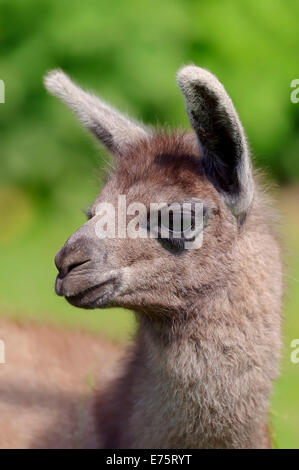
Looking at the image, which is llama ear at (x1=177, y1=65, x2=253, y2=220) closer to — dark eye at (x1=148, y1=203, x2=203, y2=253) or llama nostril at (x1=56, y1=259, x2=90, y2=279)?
dark eye at (x1=148, y1=203, x2=203, y2=253)

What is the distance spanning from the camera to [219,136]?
3.69 meters

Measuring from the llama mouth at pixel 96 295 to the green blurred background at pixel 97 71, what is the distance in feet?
19.2

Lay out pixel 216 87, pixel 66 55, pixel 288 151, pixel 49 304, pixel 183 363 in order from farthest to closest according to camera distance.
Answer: pixel 288 151
pixel 66 55
pixel 49 304
pixel 183 363
pixel 216 87

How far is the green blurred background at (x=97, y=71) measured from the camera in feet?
32.0

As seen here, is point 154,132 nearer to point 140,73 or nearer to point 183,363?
point 183,363

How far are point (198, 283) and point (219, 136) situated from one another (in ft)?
1.99

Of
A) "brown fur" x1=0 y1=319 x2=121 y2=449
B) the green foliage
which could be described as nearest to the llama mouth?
"brown fur" x1=0 y1=319 x2=121 y2=449

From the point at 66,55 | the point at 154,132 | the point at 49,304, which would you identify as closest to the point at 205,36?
the point at 66,55

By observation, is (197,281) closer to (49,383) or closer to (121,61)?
(49,383)

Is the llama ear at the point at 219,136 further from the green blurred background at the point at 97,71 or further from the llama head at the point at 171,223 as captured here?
the green blurred background at the point at 97,71

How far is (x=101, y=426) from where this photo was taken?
4285mm

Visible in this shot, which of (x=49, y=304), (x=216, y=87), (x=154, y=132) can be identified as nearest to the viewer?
(x=216, y=87)

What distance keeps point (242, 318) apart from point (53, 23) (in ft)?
22.8

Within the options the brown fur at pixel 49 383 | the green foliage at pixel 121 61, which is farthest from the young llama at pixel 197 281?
the green foliage at pixel 121 61
